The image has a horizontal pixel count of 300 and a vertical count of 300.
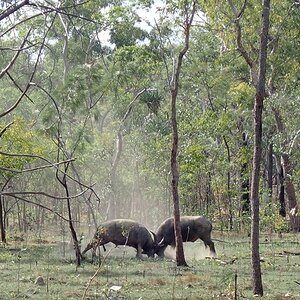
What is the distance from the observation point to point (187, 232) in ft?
65.6

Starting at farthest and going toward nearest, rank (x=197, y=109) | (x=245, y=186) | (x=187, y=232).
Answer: (x=197, y=109)
(x=245, y=186)
(x=187, y=232)

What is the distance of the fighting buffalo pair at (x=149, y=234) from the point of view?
18.3m

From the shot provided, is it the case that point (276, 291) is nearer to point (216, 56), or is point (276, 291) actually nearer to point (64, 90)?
point (64, 90)

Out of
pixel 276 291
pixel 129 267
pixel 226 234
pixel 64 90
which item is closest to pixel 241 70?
pixel 226 234

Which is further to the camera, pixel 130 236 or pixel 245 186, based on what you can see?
pixel 245 186

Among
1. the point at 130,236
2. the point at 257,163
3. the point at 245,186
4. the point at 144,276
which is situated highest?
the point at 245,186

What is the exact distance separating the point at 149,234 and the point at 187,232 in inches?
63.8

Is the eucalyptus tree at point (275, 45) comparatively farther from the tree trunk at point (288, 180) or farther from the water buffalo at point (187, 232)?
the water buffalo at point (187, 232)

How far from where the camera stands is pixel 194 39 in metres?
31.2

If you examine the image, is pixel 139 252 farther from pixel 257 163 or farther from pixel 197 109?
pixel 197 109

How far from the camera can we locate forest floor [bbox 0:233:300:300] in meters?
11.0

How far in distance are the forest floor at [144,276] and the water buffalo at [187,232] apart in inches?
18.5

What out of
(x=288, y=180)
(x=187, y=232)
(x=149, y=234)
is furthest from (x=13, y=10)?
(x=288, y=180)

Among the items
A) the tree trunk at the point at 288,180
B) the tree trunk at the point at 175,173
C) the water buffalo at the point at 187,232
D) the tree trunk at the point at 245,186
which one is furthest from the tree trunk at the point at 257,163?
the tree trunk at the point at 245,186
